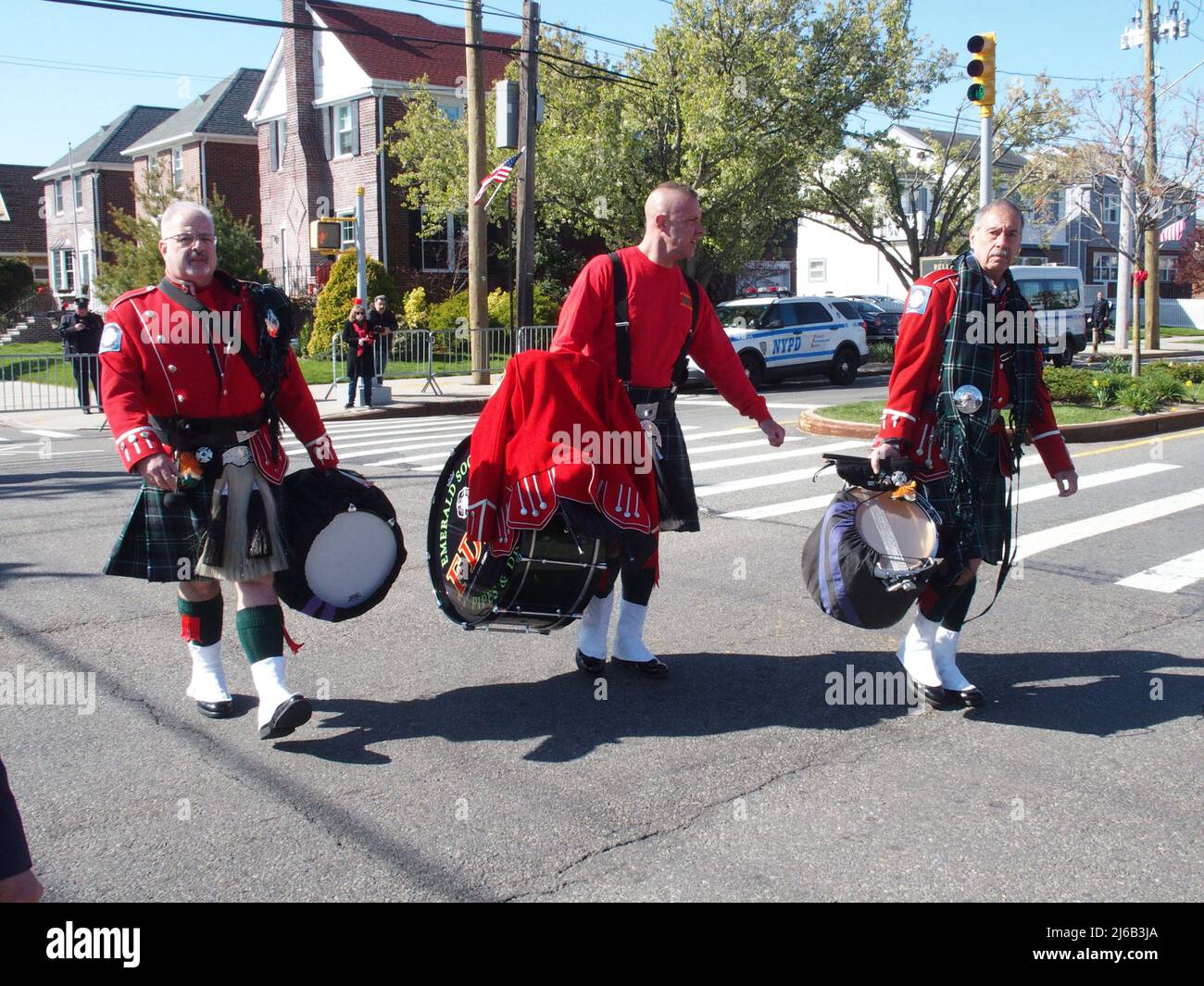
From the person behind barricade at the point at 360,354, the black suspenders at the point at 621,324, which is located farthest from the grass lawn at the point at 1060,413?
the black suspenders at the point at 621,324

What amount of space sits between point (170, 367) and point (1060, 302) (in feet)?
87.9

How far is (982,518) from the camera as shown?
465 cm

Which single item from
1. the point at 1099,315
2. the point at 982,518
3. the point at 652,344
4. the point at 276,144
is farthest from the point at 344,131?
the point at 982,518

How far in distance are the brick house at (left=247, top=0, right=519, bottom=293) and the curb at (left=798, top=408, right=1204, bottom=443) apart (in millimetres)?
20244

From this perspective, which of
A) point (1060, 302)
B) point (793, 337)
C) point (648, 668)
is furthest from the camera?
point (1060, 302)

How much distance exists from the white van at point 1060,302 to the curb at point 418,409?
562 inches

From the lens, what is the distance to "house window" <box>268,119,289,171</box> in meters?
35.5

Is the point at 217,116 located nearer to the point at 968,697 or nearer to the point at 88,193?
the point at 88,193

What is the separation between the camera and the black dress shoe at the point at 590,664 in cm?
516

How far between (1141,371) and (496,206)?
17.2m

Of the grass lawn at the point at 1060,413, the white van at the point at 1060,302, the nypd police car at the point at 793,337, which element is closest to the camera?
the grass lawn at the point at 1060,413

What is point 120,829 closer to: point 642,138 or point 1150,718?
point 1150,718

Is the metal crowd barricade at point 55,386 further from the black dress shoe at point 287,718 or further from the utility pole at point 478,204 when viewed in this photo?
the black dress shoe at point 287,718

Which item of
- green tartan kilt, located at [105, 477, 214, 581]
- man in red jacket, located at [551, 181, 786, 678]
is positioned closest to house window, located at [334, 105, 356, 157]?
man in red jacket, located at [551, 181, 786, 678]
